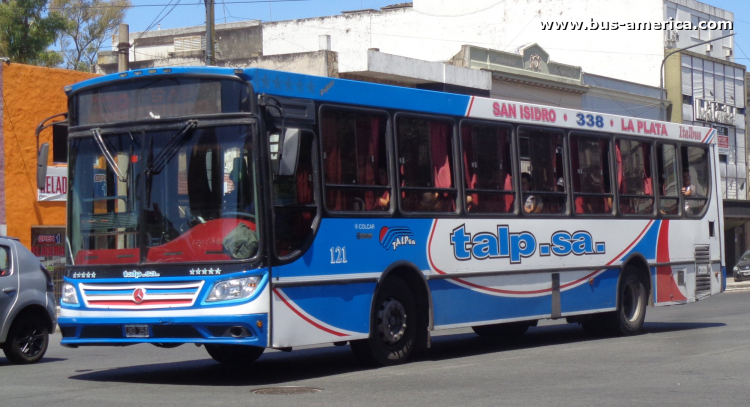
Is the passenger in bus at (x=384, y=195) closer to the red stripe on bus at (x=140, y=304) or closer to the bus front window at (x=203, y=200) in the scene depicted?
the bus front window at (x=203, y=200)

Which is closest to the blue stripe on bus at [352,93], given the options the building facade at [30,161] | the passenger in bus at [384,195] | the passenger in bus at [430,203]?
the passenger in bus at [384,195]

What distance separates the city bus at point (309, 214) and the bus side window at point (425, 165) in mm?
23

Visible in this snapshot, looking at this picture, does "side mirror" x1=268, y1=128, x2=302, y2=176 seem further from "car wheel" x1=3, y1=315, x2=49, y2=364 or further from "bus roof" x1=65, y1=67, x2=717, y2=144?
"car wheel" x1=3, y1=315, x2=49, y2=364

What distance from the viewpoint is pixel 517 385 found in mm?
9742

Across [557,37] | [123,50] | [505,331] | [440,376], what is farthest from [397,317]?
[557,37]

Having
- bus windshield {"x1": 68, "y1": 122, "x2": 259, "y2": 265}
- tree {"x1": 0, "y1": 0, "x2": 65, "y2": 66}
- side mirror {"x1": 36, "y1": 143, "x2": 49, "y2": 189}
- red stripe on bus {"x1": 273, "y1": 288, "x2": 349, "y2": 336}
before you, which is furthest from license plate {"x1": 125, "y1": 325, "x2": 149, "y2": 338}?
tree {"x1": 0, "y1": 0, "x2": 65, "y2": 66}

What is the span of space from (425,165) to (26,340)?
5.51 metres

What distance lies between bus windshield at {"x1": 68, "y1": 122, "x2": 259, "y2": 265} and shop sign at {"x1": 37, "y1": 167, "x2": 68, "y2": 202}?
17.1 m

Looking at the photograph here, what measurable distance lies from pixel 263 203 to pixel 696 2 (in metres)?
47.8

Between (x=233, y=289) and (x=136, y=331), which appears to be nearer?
(x=233, y=289)

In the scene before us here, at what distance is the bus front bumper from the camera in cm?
959

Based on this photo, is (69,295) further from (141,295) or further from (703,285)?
(703,285)

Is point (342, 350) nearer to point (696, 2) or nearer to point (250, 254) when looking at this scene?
point (250, 254)

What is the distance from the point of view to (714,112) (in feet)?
168
